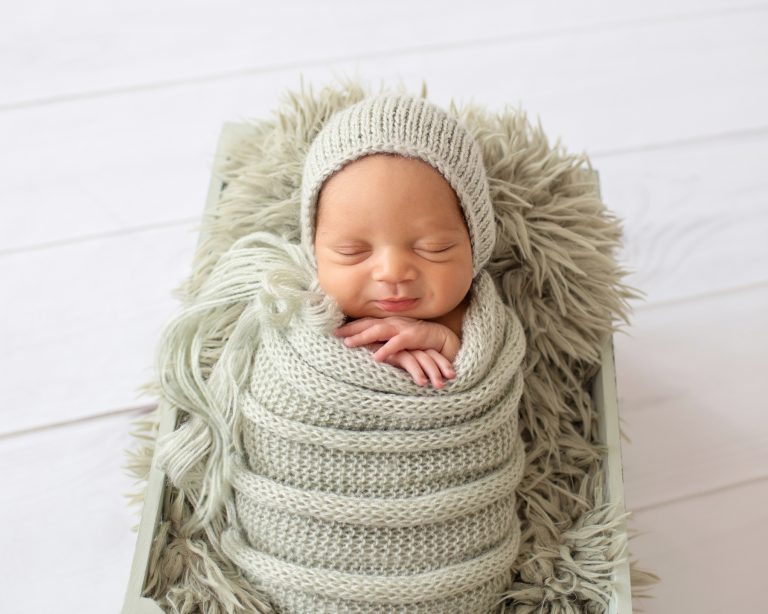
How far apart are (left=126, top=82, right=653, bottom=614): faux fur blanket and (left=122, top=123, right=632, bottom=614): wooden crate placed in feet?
0.05

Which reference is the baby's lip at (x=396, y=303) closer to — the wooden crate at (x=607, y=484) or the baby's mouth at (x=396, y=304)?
the baby's mouth at (x=396, y=304)

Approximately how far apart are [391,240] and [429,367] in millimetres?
152

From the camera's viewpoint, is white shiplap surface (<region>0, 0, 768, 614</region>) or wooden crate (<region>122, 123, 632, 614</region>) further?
white shiplap surface (<region>0, 0, 768, 614</region>)

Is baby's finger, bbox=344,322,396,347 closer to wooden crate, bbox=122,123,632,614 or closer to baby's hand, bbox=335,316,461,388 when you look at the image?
baby's hand, bbox=335,316,461,388

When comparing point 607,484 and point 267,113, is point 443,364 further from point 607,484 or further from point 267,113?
point 267,113

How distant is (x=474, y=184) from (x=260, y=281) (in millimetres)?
293

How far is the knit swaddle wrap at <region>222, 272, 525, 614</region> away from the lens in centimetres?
104

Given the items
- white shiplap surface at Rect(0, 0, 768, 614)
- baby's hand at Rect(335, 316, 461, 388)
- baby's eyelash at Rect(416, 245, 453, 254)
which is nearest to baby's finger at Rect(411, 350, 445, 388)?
baby's hand at Rect(335, 316, 461, 388)

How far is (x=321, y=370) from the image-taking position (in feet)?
3.46

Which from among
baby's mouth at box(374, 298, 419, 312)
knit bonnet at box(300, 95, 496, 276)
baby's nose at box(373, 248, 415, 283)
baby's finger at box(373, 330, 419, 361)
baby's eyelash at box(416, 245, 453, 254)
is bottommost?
baby's finger at box(373, 330, 419, 361)

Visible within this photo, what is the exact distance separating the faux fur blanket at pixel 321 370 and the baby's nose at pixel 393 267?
0.27 feet

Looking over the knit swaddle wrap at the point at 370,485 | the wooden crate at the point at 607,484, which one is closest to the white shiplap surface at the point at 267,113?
the wooden crate at the point at 607,484

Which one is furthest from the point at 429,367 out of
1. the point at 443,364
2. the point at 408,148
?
the point at 408,148

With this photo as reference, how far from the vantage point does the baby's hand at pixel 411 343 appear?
1058 mm
